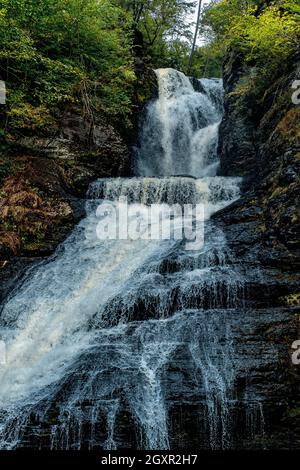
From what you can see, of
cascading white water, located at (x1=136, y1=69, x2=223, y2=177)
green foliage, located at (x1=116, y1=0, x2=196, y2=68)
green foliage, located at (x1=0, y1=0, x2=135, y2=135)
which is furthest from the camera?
green foliage, located at (x1=116, y1=0, x2=196, y2=68)

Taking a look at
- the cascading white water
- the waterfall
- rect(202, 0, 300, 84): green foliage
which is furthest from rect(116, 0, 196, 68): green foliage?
the waterfall

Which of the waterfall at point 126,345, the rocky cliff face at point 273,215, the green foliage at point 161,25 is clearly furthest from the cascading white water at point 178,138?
the green foliage at point 161,25

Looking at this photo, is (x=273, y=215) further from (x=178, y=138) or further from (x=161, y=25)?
(x=161, y=25)

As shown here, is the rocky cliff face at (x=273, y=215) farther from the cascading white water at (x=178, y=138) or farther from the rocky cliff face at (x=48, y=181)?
the rocky cliff face at (x=48, y=181)

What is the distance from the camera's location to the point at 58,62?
41.2ft

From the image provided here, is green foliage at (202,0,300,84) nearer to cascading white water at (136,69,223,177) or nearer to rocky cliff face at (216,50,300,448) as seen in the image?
rocky cliff face at (216,50,300,448)

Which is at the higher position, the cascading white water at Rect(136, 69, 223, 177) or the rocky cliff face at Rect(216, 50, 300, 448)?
the cascading white water at Rect(136, 69, 223, 177)

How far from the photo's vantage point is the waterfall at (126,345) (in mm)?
5156

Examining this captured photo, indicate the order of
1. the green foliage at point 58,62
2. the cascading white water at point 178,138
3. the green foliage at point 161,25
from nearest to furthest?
the green foliage at point 58,62, the cascading white water at point 178,138, the green foliage at point 161,25

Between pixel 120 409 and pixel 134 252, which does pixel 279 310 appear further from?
pixel 134 252

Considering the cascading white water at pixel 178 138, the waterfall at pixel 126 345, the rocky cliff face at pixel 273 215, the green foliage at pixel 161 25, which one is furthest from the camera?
the green foliage at pixel 161 25

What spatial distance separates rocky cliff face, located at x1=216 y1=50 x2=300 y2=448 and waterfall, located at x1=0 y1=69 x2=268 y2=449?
14.4 inches

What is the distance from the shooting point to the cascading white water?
55.7 ft

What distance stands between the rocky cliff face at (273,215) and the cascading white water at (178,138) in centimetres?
190
